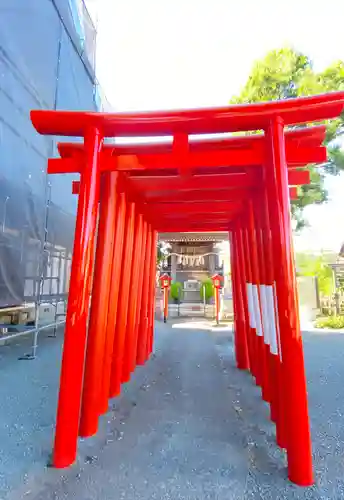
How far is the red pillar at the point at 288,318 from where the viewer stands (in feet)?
5.62

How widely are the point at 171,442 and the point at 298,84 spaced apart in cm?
1171

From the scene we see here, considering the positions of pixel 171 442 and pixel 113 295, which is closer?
pixel 171 442

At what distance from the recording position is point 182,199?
314 cm

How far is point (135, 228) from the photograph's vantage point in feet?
Result: 12.0

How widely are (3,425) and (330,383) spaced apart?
357 cm

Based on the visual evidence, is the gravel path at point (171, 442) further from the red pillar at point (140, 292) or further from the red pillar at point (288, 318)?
the red pillar at point (140, 292)

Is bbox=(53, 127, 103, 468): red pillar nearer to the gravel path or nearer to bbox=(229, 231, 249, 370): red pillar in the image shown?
the gravel path

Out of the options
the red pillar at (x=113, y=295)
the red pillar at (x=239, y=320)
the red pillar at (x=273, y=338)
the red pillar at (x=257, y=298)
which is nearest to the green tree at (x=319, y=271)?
the red pillar at (x=239, y=320)

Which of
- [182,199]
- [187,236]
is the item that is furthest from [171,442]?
[187,236]

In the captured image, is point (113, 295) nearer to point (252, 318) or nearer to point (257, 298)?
point (257, 298)

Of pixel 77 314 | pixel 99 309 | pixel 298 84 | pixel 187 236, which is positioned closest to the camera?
pixel 77 314

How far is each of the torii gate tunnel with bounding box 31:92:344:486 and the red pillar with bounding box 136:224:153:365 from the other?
130 cm

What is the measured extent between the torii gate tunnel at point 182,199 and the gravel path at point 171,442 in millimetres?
155

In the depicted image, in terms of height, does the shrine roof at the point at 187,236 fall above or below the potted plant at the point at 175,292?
above
